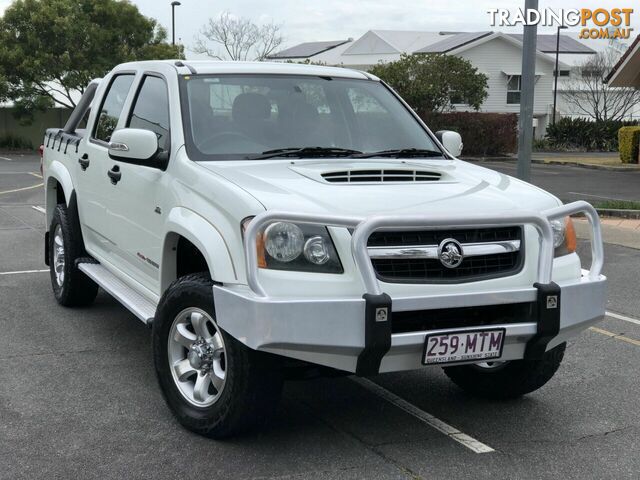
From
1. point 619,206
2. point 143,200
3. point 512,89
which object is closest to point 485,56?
point 512,89

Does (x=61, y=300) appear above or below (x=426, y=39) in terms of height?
below

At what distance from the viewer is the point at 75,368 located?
17.9 feet

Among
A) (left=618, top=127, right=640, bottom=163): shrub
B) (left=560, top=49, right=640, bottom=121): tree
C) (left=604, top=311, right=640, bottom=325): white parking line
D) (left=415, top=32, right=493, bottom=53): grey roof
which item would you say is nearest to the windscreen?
(left=604, top=311, right=640, bottom=325): white parking line

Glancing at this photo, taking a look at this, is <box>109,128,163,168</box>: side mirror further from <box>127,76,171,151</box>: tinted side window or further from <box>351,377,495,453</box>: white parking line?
<box>351,377,495,453</box>: white parking line

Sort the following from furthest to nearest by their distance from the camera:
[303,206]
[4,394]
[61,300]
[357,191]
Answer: [61,300] < [4,394] < [357,191] < [303,206]

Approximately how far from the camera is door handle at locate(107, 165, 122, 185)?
217 inches

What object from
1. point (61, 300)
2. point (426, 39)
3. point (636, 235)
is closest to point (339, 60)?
point (426, 39)

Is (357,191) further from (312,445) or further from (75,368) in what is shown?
(75,368)

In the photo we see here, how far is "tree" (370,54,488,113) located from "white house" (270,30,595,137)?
363 inches

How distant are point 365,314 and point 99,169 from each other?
9.83 feet

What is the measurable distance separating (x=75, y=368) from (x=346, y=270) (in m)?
2.46

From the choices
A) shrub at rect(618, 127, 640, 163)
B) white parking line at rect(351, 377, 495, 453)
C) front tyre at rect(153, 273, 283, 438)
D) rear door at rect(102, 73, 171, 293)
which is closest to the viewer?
front tyre at rect(153, 273, 283, 438)

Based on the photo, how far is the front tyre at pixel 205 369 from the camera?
3938 millimetres

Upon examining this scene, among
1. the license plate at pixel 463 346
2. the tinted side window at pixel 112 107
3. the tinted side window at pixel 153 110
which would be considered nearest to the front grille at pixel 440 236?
the license plate at pixel 463 346
